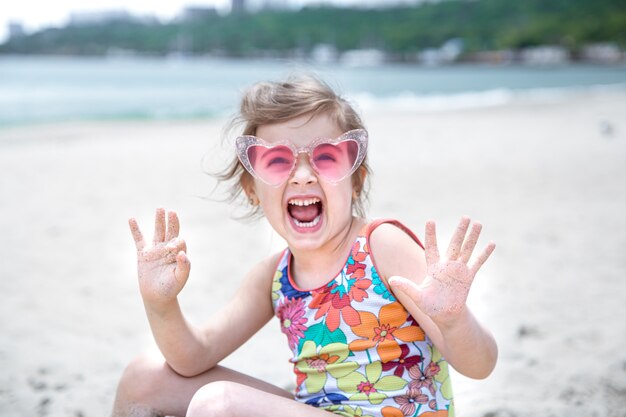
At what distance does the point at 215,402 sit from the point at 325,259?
57 centimetres

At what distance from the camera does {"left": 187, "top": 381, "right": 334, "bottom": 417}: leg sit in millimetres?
1714

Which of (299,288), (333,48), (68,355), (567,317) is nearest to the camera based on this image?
(299,288)

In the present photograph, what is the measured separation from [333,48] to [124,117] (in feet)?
249

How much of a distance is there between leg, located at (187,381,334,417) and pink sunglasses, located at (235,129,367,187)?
62 cm

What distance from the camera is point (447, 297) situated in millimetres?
1651

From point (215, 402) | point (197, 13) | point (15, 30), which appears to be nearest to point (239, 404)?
point (215, 402)

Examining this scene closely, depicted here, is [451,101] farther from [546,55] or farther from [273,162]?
[546,55]

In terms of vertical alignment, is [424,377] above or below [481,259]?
below

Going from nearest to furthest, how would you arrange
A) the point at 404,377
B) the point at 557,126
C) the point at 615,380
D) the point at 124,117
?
the point at 404,377 → the point at 615,380 → the point at 557,126 → the point at 124,117

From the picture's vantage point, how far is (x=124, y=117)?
1895 centimetres

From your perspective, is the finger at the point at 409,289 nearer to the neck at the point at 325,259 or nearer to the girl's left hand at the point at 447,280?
the girl's left hand at the point at 447,280

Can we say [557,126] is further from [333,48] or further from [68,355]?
[333,48]

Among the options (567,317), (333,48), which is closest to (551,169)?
(567,317)

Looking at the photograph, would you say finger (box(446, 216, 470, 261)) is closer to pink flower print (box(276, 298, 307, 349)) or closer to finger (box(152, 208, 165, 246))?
pink flower print (box(276, 298, 307, 349))
